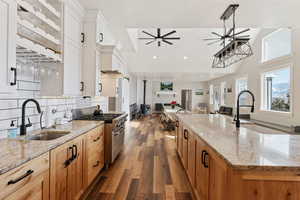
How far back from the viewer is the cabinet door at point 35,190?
106cm

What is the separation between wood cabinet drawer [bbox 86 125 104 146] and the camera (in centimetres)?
221

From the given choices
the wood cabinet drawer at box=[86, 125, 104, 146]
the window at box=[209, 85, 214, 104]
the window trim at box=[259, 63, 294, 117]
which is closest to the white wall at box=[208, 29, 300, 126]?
the window trim at box=[259, 63, 294, 117]

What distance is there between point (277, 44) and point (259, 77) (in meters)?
1.15

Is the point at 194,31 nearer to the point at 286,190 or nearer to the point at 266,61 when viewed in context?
the point at 266,61

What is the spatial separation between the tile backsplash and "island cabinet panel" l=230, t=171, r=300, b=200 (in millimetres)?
1956

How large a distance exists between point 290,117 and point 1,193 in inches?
210

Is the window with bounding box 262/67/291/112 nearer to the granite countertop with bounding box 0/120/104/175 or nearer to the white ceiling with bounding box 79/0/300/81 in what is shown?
the white ceiling with bounding box 79/0/300/81

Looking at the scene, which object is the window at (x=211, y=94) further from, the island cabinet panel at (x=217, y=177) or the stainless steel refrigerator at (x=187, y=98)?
the island cabinet panel at (x=217, y=177)

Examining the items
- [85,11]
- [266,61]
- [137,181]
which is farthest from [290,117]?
[85,11]

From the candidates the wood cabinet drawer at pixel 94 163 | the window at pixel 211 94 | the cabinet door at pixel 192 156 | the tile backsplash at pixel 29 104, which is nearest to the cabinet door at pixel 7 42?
the tile backsplash at pixel 29 104

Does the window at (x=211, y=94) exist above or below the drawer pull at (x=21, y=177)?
above

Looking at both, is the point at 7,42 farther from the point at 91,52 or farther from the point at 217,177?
the point at 217,177

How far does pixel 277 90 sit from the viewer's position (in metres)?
5.00

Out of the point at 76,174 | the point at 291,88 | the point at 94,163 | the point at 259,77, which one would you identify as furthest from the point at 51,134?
the point at 259,77
